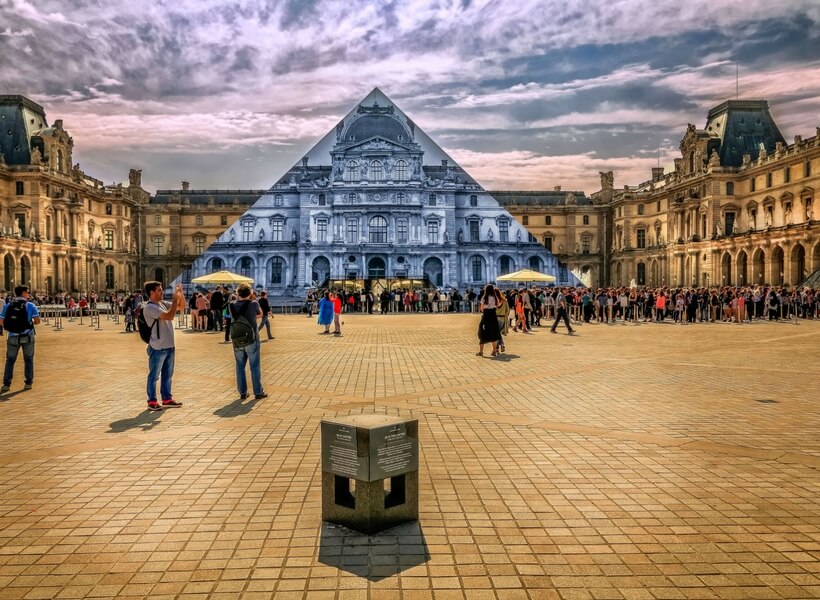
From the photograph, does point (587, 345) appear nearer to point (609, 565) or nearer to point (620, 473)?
point (620, 473)

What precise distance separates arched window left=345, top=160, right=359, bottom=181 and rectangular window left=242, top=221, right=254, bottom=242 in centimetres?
685

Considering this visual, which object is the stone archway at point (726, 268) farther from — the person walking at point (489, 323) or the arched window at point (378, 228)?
the person walking at point (489, 323)

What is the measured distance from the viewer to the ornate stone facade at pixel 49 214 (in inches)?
1989

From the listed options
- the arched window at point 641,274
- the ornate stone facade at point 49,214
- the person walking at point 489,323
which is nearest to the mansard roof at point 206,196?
the ornate stone facade at point 49,214

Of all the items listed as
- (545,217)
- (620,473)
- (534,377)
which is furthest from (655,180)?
(620,473)

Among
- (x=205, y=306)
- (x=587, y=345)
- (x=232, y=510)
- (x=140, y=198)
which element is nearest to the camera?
(x=232, y=510)

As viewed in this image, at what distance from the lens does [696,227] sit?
57.4 meters

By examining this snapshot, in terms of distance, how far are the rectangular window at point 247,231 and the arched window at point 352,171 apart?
6.85 m

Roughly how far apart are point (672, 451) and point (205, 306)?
1927 cm

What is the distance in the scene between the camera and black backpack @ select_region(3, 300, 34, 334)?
397 inches

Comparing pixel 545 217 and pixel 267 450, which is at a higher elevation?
pixel 545 217

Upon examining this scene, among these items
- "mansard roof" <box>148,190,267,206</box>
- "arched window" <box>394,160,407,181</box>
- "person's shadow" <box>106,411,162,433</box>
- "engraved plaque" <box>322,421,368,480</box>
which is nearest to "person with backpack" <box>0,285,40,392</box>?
"person's shadow" <box>106,411,162,433</box>

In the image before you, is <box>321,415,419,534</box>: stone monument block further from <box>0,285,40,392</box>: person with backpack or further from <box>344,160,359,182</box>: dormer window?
<box>344,160,359,182</box>: dormer window

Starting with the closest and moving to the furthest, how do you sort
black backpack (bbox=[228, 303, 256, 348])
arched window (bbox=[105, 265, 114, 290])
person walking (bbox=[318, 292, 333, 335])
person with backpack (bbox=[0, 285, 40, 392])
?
black backpack (bbox=[228, 303, 256, 348]) < person with backpack (bbox=[0, 285, 40, 392]) < person walking (bbox=[318, 292, 333, 335]) < arched window (bbox=[105, 265, 114, 290])
